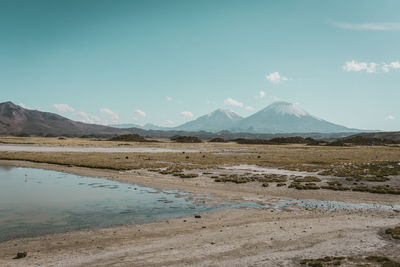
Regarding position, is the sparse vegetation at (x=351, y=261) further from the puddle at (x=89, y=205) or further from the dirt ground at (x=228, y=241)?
the puddle at (x=89, y=205)

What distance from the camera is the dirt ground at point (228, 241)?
15086 millimetres

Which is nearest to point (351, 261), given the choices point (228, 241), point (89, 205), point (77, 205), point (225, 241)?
point (228, 241)

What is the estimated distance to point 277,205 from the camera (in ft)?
92.9

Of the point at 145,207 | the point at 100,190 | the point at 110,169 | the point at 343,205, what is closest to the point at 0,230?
the point at 145,207

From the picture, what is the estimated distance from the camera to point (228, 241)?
1789 centimetres

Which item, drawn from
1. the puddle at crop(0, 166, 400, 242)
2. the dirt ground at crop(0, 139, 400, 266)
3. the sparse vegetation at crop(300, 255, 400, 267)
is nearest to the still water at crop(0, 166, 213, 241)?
the puddle at crop(0, 166, 400, 242)

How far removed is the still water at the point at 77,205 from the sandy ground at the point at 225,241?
2160 millimetres

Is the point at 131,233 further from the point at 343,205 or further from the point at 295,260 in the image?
the point at 343,205

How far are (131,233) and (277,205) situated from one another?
564 inches

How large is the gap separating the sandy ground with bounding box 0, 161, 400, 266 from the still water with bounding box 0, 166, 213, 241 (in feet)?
7.09

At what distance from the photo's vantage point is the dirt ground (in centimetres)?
1509

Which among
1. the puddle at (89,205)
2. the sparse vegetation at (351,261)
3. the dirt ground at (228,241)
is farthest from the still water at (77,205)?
the sparse vegetation at (351,261)

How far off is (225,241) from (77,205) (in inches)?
626

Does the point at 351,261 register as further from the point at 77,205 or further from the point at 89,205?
the point at 77,205
